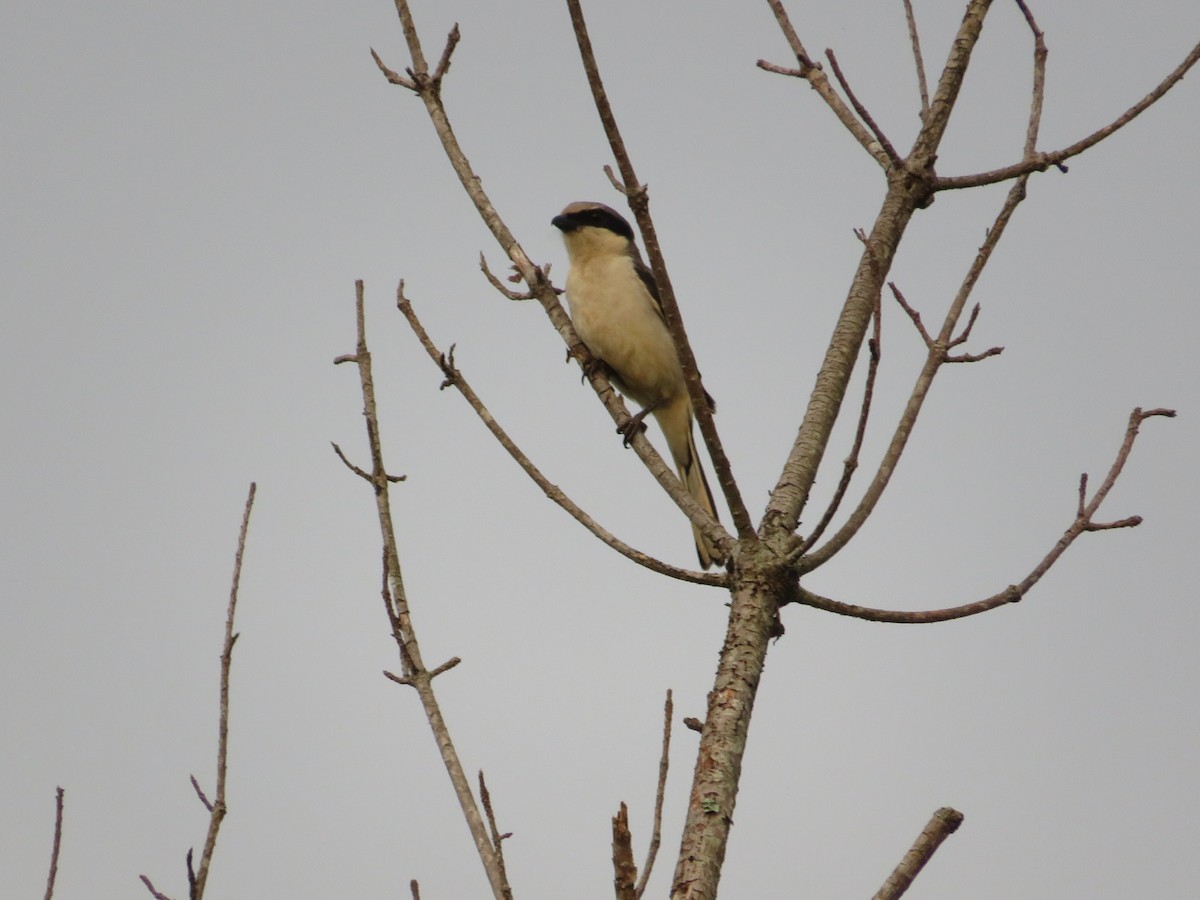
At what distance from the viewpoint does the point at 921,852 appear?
192 cm

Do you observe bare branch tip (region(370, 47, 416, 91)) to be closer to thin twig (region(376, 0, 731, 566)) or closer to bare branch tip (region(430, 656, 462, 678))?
thin twig (region(376, 0, 731, 566))

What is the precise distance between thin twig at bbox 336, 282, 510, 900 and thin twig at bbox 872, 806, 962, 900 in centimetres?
69

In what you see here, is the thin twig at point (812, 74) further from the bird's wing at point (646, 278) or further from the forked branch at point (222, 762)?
the bird's wing at point (646, 278)

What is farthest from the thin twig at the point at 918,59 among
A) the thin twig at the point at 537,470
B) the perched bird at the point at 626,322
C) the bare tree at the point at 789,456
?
the perched bird at the point at 626,322

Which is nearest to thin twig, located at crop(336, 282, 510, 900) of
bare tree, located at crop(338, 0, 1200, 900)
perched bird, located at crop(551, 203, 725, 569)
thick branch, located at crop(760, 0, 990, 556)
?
bare tree, located at crop(338, 0, 1200, 900)

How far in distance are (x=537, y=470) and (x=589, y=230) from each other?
4.31 m

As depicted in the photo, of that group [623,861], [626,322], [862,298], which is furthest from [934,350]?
[626,322]

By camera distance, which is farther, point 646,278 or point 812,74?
point 646,278

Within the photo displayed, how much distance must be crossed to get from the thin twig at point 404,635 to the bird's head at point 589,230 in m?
3.76

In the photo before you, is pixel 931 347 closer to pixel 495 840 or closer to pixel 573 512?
pixel 573 512

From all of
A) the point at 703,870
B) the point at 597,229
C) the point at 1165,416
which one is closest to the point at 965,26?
the point at 1165,416

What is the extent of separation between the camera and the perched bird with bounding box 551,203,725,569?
6426 millimetres

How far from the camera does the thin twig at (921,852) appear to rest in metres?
1.88

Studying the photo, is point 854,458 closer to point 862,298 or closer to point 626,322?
point 862,298
